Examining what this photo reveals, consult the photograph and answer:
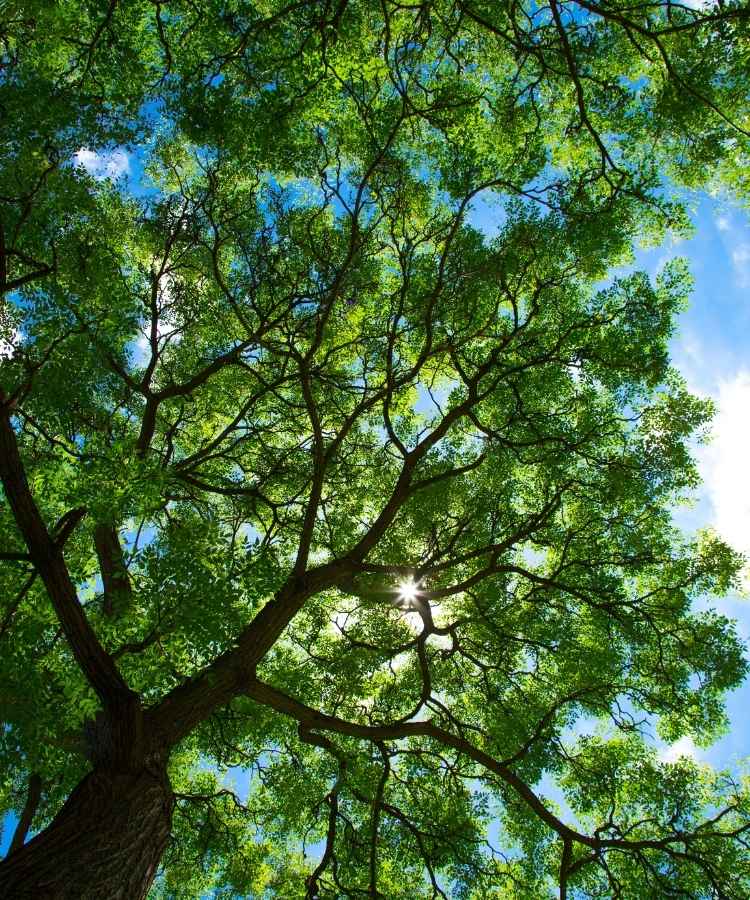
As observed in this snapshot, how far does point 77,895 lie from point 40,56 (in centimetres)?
929

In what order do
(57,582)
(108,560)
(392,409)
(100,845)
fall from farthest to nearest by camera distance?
(392,409)
(108,560)
(57,582)
(100,845)

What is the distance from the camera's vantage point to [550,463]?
8336 mm

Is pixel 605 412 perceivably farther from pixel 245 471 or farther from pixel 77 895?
pixel 77 895

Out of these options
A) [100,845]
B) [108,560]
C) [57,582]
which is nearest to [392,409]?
[108,560]

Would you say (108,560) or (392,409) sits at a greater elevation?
(392,409)

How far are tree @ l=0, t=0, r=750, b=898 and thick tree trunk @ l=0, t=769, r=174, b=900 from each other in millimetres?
811

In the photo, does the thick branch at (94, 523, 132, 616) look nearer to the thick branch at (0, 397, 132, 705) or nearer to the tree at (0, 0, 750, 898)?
the tree at (0, 0, 750, 898)

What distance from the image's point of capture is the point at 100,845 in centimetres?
464

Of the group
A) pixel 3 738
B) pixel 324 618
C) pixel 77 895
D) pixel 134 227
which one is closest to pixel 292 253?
pixel 134 227

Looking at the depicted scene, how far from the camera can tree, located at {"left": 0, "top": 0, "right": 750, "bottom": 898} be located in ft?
23.1

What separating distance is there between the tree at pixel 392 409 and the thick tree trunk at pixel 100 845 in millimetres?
811

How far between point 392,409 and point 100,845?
652 centimetres

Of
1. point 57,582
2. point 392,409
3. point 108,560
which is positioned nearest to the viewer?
point 57,582

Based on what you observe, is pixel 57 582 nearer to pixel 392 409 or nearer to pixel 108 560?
pixel 108 560
